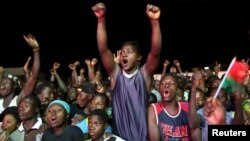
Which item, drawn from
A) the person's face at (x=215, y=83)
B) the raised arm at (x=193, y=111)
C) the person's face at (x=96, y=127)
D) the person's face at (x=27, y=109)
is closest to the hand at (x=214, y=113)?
the raised arm at (x=193, y=111)

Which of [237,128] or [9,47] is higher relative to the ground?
[9,47]

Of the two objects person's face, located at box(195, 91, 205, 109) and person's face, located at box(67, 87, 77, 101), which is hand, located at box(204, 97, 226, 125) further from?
person's face, located at box(67, 87, 77, 101)

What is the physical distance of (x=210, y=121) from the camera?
2996 mm

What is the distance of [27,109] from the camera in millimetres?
5539

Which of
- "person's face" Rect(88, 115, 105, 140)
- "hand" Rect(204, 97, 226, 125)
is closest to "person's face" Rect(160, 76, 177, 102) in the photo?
"person's face" Rect(88, 115, 105, 140)

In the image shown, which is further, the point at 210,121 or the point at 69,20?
the point at 69,20

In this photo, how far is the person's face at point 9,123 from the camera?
555 cm

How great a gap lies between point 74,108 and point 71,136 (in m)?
1.51

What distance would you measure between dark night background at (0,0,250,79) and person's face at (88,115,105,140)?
7105mm

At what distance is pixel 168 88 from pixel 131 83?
0.40m

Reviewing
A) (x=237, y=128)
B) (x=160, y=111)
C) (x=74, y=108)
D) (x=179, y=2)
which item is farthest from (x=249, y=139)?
(x=179, y=2)

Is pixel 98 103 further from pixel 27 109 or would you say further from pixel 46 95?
pixel 27 109

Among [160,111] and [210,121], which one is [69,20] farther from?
[210,121]


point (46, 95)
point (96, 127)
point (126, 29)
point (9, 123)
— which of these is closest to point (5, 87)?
point (46, 95)
